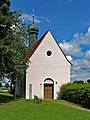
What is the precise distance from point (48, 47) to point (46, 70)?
321 centimetres

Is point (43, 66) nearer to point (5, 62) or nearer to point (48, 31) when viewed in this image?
point (48, 31)

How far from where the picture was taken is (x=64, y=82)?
38.0 m

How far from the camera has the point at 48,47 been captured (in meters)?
37.7

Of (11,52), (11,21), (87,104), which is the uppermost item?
(11,21)

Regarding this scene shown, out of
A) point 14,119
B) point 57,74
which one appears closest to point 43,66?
point 57,74

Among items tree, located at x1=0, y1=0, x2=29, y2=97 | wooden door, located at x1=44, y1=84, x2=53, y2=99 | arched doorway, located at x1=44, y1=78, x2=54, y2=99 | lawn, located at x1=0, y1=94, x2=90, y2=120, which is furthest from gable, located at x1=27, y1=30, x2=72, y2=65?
lawn, located at x1=0, y1=94, x2=90, y2=120

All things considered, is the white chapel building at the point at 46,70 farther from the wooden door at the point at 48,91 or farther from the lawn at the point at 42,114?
the lawn at the point at 42,114

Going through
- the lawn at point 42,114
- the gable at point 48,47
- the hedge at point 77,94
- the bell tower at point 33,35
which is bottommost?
the lawn at point 42,114

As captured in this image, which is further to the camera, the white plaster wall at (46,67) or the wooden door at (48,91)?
the wooden door at (48,91)

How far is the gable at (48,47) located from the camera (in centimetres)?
3734

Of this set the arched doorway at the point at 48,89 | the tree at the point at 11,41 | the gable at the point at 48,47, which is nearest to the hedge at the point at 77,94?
the arched doorway at the point at 48,89

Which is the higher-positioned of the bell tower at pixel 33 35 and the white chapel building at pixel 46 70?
the bell tower at pixel 33 35

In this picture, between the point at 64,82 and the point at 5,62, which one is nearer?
the point at 5,62

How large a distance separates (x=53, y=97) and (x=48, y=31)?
9221 mm
